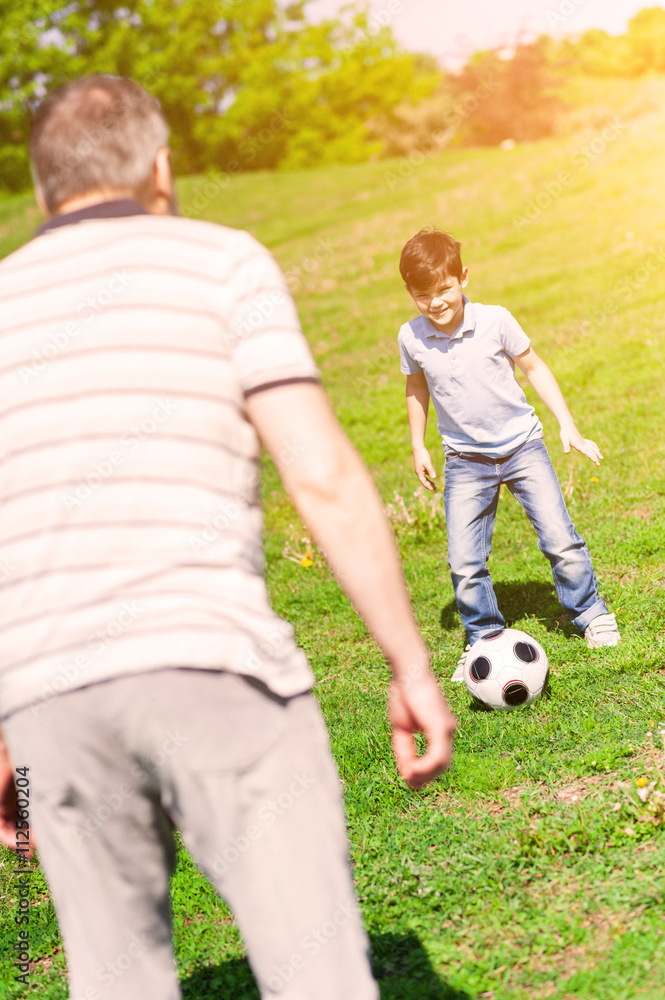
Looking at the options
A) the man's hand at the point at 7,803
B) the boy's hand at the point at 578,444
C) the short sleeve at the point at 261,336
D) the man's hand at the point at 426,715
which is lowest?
the boy's hand at the point at 578,444

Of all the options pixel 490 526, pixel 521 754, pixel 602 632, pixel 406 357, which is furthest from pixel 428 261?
pixel 521 754

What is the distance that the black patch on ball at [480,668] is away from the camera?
191 inches

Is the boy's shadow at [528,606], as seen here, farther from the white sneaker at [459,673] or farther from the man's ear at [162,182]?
the man's ear at [162,182]

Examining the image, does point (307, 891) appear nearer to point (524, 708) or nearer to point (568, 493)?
point (524, 708)

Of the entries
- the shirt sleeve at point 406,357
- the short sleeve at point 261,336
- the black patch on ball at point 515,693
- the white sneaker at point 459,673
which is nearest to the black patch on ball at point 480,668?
the black patch on ball at point 515,693

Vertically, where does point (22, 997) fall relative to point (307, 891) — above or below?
below

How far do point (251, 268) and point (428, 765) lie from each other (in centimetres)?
114

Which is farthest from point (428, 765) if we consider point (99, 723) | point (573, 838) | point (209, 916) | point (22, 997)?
point (22, 997)

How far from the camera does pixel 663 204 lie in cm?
1827

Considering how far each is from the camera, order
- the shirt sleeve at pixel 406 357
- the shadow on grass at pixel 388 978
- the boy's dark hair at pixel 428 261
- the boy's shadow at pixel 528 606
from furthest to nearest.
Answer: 1. the boy's shadow at pixel 528 606
2. the shirt sleeve at pixel 406 357
3. the boy's dark hair at pixel 428 261
4. the shadow on grass at pixel 388 978

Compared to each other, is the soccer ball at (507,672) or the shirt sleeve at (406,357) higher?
the shirt sleeve at (406,357)

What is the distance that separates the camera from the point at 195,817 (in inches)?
70.3

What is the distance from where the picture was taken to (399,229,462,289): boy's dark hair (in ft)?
16.1

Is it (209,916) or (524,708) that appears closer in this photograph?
(209,916)
